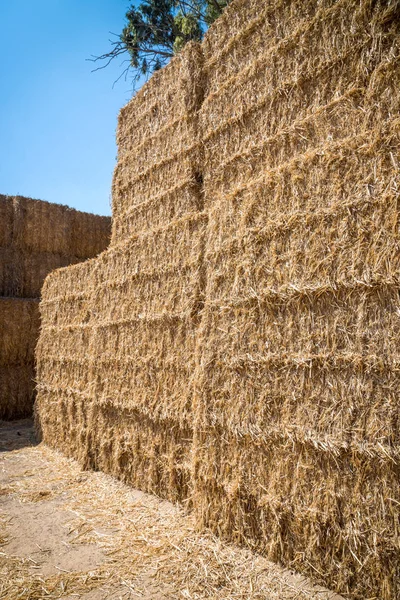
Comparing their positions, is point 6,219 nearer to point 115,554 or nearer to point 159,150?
point 159,150

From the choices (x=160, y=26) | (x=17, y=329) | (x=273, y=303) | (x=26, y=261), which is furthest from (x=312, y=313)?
(x=160, y=26)

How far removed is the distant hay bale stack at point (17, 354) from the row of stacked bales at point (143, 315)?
2340mm

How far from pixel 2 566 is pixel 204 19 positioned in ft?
48.0

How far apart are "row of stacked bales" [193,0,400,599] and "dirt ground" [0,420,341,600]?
214 mm

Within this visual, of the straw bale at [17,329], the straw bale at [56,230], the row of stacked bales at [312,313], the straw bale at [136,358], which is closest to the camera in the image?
the row of stacked bales at [312,313]

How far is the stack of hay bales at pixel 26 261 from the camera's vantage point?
8.68 meters

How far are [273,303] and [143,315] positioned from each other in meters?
1.88

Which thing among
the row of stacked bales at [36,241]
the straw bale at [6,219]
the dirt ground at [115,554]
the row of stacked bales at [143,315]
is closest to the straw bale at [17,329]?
the row of stacked bales at [36,241]

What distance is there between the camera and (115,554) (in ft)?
10.6

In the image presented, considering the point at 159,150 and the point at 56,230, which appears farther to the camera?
the point at 56,230

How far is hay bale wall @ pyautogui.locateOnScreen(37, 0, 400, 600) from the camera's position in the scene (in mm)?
2588

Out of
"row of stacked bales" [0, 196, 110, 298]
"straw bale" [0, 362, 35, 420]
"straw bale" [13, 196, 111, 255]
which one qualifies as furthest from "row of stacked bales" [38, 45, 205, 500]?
"straw bale" [13, 196, 111, 255]

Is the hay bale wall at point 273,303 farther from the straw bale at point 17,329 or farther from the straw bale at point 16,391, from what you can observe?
the straw bale at point 17,329

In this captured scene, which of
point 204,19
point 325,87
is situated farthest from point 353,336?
point 204,19
